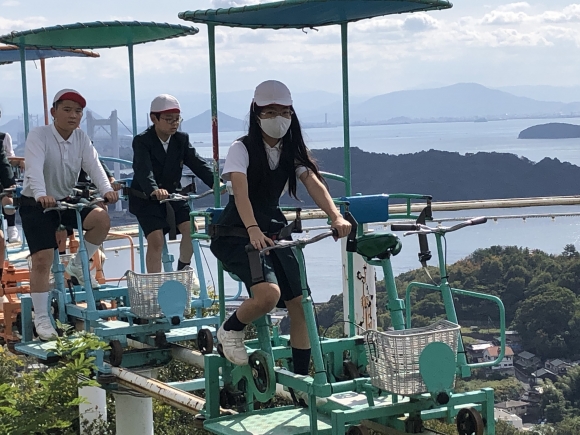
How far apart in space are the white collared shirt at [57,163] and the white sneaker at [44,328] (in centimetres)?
102

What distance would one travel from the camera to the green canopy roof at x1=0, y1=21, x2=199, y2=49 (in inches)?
349

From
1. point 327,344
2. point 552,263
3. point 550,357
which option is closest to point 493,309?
point 552,263

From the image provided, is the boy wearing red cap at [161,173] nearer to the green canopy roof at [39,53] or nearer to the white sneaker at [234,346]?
the white sneaker at [234,346]

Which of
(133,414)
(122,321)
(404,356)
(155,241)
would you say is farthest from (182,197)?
(404,356)

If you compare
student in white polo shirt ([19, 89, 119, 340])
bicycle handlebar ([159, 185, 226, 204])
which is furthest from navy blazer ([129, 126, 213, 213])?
student in white polo shirt ([19, 89, 119, 340])

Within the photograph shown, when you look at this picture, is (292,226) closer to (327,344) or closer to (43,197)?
(327,344)

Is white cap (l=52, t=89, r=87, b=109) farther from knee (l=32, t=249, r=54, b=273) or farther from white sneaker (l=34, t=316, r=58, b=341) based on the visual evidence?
white sneaker (l=34, t=316, r=58, b=341)

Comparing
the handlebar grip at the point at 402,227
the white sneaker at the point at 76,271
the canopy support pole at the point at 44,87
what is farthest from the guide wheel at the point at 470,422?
the canopy support pole at the point at 44,87

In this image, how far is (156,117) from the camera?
27.5ft

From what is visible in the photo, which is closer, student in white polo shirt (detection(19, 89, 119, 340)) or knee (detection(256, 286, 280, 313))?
knee (detection(256, 286, 280, 313))

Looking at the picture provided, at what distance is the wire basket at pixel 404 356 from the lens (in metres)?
5.35

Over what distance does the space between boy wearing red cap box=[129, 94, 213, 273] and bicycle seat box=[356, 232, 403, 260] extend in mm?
2788

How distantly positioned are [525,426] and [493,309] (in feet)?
5.72

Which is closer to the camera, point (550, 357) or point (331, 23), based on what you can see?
point (331, 23)
